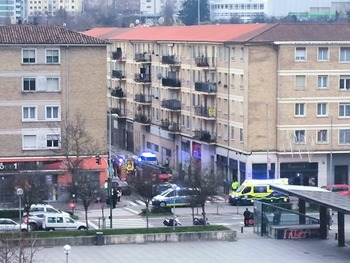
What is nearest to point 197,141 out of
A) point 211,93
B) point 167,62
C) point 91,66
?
point 211,93

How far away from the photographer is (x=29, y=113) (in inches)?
2267

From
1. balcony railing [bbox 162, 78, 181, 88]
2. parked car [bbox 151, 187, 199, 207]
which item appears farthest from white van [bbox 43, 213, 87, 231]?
balcony railing [bbox 162, 78, 181, 88]

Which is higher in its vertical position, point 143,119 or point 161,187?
point 143,119

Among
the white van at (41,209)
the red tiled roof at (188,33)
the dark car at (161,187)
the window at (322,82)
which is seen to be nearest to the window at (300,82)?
the window at (322,82)

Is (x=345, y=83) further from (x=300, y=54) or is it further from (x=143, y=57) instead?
(x=143, y=57)

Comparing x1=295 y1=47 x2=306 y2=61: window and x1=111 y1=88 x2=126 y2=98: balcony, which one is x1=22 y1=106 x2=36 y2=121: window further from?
x1=111 y1=88 x2=126 y2=98: balcony

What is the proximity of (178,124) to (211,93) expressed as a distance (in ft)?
18.4

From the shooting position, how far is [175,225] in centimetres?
4747

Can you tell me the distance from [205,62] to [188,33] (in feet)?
24.2

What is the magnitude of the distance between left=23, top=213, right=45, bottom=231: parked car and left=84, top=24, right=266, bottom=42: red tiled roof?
2046cm

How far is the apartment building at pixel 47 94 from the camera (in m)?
57.2

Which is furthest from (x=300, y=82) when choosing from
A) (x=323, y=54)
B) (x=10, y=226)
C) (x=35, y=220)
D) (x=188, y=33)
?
(x=10, y=226)

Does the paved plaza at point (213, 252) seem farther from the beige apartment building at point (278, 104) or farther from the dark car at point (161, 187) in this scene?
the beige apartment building at point (278, 104)

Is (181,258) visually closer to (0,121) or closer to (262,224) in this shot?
(262,224)
